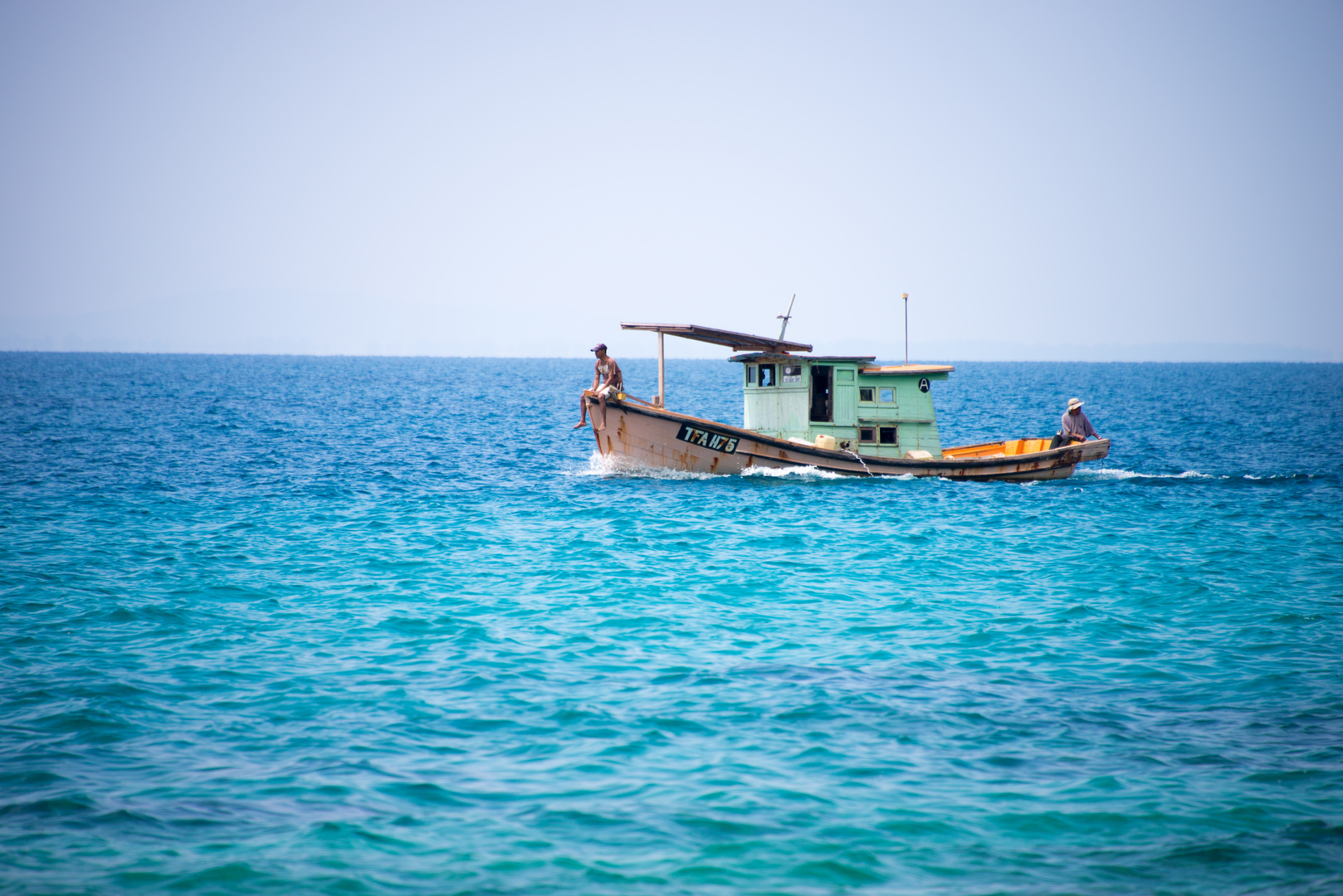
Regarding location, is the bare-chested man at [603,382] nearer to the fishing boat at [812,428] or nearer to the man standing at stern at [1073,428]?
the fishing boat at [812,428]

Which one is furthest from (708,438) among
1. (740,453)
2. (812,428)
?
(812,428)

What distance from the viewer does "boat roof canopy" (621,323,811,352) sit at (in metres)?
22.3

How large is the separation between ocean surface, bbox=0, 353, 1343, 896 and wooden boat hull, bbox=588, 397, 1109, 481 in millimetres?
2044

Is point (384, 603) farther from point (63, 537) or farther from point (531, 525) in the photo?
point (63, 537)

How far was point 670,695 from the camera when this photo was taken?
9.51m

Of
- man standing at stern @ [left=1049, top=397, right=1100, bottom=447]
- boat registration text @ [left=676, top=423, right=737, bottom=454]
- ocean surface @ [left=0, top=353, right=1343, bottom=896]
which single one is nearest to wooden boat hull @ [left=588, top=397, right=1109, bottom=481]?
boat registration text @ [left=676, top=423, right=737, bottom=454]

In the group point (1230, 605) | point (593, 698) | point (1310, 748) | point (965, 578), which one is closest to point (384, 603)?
point (593, 698)

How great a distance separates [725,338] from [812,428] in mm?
3334

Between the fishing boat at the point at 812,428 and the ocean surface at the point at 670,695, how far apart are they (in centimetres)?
212

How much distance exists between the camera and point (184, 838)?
259 inches

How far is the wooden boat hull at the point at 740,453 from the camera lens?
23141 millimetres

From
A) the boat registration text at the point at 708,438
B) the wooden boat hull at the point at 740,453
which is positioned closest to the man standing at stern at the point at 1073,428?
the wooden boat hull at the point at 740,453

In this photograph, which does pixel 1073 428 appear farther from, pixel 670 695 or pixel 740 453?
pixel 670 695

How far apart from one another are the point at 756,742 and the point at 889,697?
6.07ft
